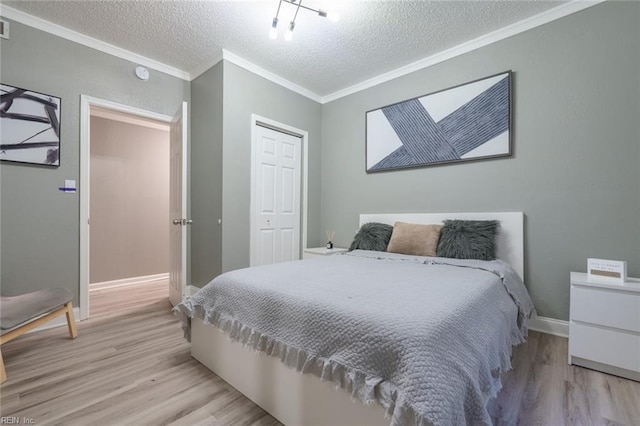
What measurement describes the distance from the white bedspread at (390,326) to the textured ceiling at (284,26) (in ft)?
6.82

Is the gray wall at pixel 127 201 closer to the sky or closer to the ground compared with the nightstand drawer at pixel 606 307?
closer to the sky

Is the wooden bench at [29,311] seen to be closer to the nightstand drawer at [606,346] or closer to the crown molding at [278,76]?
the crown molding at [278,76]

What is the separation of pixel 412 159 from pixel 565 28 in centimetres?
154

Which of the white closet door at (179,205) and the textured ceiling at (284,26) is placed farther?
the white closet door at (179,205)

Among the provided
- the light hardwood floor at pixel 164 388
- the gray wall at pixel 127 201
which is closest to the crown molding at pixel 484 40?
the light hardwood floor at pixel 164 388

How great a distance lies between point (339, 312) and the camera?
3.81 feet

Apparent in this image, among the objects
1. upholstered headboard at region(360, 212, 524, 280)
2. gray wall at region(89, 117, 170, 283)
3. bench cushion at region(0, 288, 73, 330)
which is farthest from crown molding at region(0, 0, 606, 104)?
bench cushion at region(0, 288, 73, 330)

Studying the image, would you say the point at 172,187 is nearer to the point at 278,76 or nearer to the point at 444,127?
the point at 278,76

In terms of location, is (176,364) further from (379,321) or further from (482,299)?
(482,299)

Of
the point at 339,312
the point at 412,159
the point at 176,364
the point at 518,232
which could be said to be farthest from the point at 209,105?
the point at 518,232

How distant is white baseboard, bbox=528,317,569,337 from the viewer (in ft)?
7.25

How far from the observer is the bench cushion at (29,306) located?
1699mm

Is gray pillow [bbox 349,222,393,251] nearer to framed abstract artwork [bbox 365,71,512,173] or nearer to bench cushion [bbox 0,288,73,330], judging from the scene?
framed abstract artwork [bbox 365,71,512,173]

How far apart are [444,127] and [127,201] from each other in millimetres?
4254
